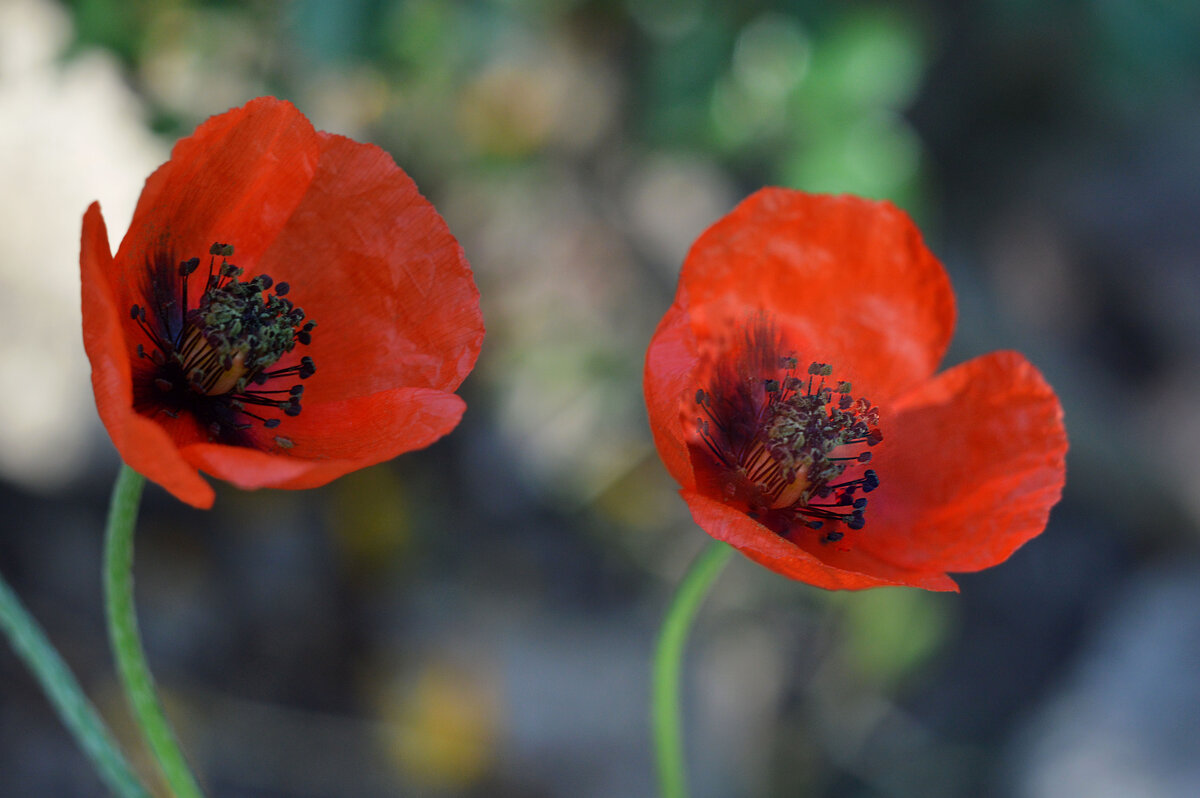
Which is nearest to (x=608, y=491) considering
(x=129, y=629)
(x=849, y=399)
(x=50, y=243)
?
(x=50, y=243)

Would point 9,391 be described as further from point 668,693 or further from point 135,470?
point 668,693

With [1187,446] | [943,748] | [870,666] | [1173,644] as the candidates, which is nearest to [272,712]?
[870,666]

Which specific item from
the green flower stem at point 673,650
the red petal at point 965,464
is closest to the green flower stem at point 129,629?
the green flower stem at point 673,650

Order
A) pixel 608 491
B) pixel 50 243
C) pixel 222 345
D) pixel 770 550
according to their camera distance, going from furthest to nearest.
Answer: pixel 608 491
pixel 50 243
pixel 222 345
pixel 770 550

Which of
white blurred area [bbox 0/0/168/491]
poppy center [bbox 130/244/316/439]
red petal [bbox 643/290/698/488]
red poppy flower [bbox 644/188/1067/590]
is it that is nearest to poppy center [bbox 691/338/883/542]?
red poppy flower [bbox 644/188/1067/590]

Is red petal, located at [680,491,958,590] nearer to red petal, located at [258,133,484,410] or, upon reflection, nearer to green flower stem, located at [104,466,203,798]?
red petal, located at [258,133,484,410]

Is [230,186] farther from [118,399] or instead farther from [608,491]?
[608,491]

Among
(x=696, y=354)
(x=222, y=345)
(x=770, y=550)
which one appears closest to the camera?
(x=770, y=550)
